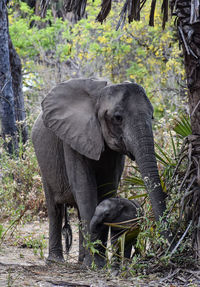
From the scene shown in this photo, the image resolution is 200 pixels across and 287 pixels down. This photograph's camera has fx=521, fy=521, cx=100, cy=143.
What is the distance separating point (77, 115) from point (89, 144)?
44 cm

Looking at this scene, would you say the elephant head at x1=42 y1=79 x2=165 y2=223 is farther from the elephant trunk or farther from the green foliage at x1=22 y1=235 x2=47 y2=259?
the green foliage at x1=22 y1=235 x2=47 y2=259

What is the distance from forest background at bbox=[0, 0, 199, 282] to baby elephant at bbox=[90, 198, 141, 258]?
0.14 meters

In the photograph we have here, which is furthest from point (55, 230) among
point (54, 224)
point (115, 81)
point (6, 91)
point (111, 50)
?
point (115, 81)

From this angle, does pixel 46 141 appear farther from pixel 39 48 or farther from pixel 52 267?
pixel 39 48

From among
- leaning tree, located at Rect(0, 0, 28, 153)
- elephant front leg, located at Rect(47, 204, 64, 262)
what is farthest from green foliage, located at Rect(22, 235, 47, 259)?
leaning tree, located at Rect(0, 0, 28, 153)

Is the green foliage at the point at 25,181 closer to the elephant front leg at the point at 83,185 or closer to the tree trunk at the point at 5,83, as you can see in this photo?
the tree trunk at the point at 5,83

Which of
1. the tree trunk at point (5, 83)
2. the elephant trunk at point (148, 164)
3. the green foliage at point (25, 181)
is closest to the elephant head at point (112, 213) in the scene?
the elephant trunk at point (148, 164)

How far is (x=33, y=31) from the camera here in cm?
2119

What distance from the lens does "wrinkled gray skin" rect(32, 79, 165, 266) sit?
493cm

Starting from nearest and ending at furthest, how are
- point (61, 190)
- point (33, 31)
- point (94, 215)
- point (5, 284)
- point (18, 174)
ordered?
point (5, 284) < point (94, 215) < point (61, 190) < point (18, 174) < point (33, 31)

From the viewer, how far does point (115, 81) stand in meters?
18.8

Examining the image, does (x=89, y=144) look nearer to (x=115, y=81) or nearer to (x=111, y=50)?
(x=111, y=50)

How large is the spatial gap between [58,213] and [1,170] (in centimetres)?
255

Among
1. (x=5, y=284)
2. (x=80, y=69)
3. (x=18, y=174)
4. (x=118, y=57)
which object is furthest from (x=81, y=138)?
(x=80, y=69)
